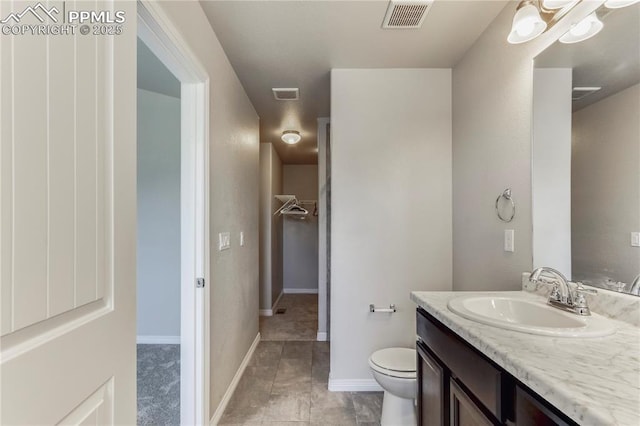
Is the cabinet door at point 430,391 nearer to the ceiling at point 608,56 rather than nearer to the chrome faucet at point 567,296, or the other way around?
the chrome faucet at point 567,296

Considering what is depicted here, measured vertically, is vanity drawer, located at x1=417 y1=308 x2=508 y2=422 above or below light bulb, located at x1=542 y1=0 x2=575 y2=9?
below

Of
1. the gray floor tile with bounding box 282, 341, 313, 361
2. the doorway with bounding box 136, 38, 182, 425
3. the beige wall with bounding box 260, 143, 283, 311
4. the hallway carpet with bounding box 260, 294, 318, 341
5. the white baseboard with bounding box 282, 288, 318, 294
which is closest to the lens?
the gray floor tile with bounding box 282, 341, 313, 361

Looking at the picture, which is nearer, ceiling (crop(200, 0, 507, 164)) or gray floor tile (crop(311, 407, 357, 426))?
ceiling (crop(200, 0, 507, 164))

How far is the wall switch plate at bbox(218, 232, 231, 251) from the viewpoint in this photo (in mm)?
1994

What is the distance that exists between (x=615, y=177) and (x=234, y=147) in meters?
2.18

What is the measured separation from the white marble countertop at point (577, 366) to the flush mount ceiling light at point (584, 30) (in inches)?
43.8

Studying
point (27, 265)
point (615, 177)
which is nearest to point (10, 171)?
point (27, 265)

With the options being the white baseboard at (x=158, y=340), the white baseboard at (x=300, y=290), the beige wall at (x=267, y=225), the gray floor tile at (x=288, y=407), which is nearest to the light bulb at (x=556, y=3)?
the gray floor tile at (x=288, y=407)

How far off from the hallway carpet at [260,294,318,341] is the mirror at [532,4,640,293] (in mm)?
2688

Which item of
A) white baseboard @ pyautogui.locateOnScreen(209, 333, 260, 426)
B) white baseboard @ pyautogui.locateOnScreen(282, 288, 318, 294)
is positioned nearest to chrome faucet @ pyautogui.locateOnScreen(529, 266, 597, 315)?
white baseboard @ pyautogui.locateOnScreen(209, 333, 260, 426)

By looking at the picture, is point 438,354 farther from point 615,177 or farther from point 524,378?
point 615,177

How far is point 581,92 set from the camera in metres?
1.23

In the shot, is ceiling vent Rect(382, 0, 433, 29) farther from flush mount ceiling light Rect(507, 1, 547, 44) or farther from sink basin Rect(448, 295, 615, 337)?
sink basin Rect(448, 295, 615, 337)

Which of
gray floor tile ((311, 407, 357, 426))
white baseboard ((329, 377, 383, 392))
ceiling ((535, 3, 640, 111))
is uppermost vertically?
ceiling ((535, 3, 640, 111))
